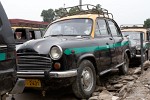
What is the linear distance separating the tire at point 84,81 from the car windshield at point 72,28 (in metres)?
1.06

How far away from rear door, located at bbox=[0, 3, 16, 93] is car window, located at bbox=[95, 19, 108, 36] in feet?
12.2

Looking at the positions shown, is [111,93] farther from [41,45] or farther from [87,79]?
[41,45]

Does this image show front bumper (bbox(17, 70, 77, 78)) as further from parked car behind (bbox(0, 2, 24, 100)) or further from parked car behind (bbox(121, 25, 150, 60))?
parked car behind (bbox(121, 25, 150, 60))

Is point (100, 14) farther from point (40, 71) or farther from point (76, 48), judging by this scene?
point (40, 71)

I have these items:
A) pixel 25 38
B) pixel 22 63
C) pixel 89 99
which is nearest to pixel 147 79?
pixel 89 99

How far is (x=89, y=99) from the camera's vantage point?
6.42 m

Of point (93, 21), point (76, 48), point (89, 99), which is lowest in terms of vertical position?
point (89, 99)

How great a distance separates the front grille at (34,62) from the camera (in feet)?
19.2

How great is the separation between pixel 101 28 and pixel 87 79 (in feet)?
6.17

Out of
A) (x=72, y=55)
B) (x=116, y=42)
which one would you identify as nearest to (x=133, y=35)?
(x=116, y=42)

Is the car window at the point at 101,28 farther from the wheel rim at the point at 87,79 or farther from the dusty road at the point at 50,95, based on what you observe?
the dusty road at the point at 50,95

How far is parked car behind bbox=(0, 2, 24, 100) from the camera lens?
3.84 m

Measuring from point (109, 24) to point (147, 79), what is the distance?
6.06ft

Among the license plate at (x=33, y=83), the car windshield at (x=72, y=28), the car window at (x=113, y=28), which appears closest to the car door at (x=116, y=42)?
the car window at (x=113, y=28)
